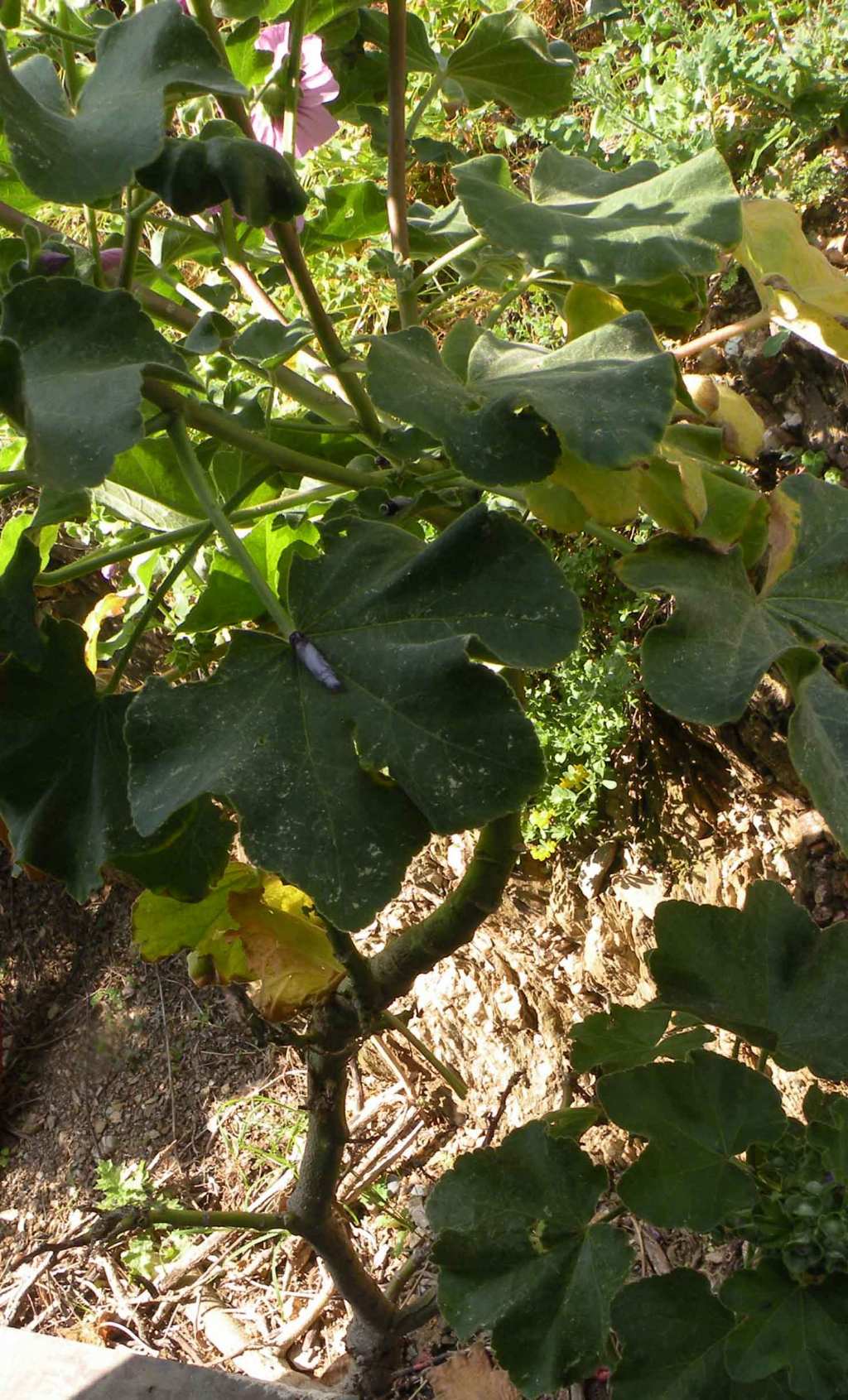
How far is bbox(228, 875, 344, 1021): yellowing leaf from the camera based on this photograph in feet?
3.27

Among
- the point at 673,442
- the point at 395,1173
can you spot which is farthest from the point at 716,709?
the point at 395,1173

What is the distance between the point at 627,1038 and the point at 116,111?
75 centimetres

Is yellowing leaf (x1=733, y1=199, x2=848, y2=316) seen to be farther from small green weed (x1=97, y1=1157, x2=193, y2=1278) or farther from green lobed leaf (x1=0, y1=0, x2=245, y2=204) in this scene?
small green weed (x1=97, y1=1157, x2=193, y2=1278)

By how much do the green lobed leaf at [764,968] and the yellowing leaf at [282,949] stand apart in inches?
12.4

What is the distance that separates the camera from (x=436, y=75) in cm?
99

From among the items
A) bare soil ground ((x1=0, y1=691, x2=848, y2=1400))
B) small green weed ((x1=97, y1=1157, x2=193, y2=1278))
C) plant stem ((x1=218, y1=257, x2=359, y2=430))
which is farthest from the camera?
small green weed ((x1=97, y1=1157, x2=193, y2=1278))

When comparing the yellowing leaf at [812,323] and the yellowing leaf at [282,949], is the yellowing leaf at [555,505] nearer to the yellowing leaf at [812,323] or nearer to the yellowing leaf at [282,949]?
the yellowing leaf at [812,323]

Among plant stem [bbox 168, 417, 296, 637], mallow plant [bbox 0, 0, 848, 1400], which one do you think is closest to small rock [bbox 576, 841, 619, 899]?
mallow plant [bbox 0, 0, 848, 1400]

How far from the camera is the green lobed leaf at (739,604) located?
0.61m

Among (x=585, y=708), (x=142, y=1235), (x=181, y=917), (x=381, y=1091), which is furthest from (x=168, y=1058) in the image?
(x=181, y=917)

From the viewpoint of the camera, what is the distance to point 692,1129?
78cm

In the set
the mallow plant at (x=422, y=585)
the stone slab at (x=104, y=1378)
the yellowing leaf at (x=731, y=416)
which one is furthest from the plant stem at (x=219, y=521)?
the stone slab at (x=104, y=1378)

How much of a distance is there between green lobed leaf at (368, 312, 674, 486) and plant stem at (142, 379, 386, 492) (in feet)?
0.32

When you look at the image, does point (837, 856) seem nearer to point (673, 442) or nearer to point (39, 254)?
point (673, 442)
